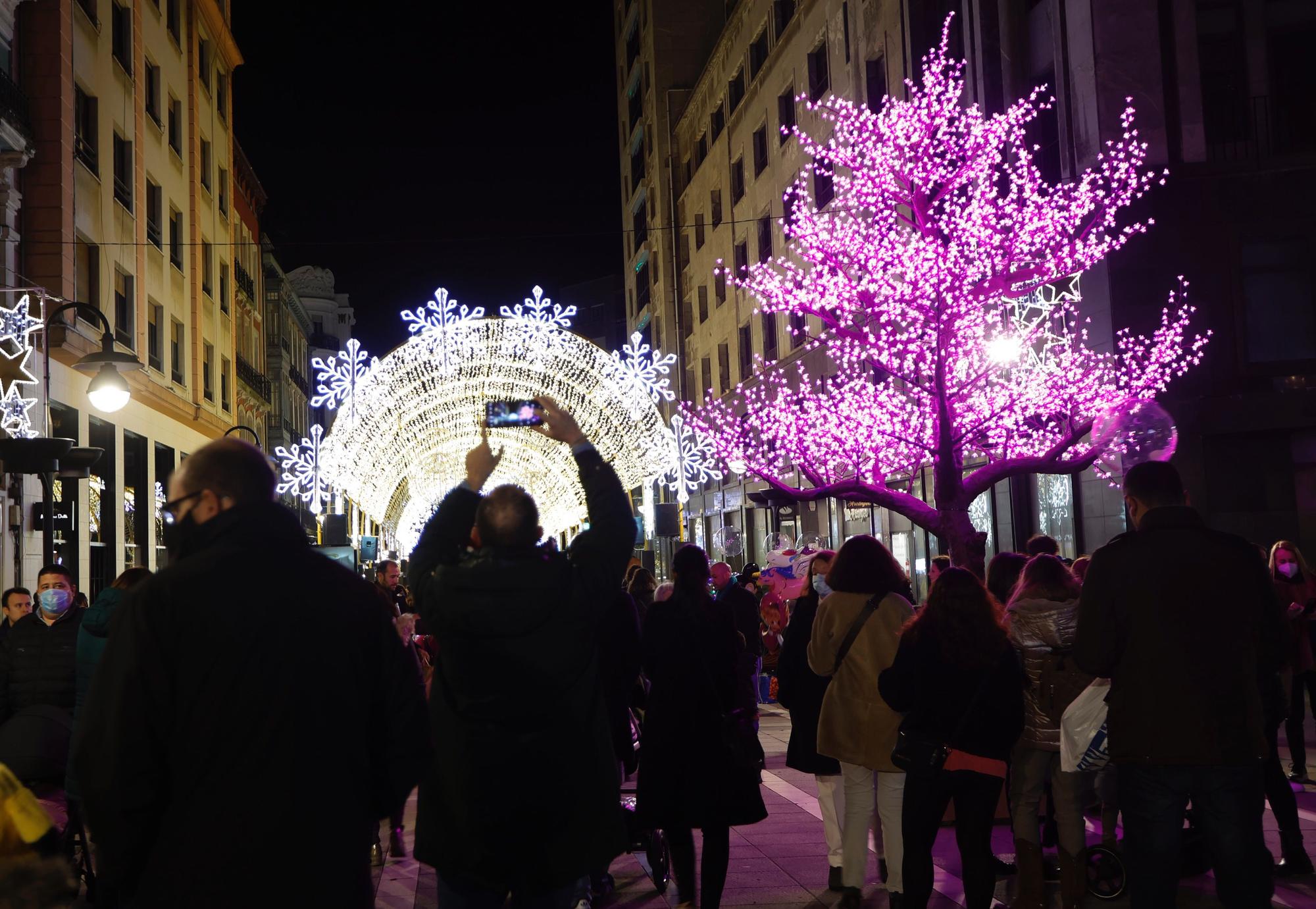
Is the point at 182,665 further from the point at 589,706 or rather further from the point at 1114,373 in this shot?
the point at 1114,373

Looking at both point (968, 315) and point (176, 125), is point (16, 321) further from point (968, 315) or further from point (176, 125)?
point (176, 125)

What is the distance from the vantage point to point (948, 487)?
63.1 ft

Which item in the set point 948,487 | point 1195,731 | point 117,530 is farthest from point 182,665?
point 117,530

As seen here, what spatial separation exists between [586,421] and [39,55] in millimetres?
15141

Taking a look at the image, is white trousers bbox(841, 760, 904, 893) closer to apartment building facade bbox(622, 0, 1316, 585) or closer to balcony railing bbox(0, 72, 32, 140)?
apartment building facade bbox(622, 0, 1316, 585)

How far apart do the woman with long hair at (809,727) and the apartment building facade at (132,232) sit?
1112 cm

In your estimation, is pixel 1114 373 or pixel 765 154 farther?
pixel 765 154

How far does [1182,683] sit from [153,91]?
1160 inches

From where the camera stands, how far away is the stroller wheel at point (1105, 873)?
700 cm

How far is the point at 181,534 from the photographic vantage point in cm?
335

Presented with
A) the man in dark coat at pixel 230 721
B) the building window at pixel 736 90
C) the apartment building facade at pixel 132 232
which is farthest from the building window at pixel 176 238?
the man in dark coat at pixel 230 721

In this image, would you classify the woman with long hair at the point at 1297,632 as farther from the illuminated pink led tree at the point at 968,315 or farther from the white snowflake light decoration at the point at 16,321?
the white snowflake light decoration at the point at 16,321

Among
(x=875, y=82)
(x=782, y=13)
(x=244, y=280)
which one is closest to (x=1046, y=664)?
(x=875, y=82)

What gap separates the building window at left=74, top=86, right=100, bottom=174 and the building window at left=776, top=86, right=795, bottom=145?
57.5ft
